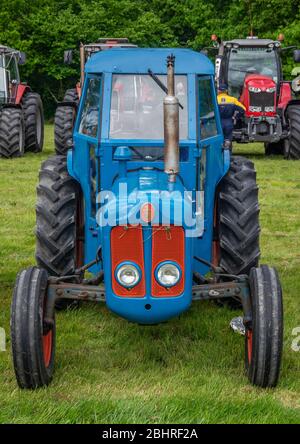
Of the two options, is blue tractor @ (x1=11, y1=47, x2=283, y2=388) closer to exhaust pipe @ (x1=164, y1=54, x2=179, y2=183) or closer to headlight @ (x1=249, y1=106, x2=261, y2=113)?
exhaust pipe @ (x1=164, y1=54, x2=179, y2=183)

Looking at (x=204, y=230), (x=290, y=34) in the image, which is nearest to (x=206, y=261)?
(x=204, y=230)

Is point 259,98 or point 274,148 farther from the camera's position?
point 274,148

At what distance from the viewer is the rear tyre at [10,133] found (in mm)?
15875

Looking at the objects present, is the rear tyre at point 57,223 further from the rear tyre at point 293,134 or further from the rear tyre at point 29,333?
the rear tyre at point 293,134

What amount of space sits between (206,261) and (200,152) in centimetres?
73

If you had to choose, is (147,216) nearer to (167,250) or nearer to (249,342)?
(167,250)

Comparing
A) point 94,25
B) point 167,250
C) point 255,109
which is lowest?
point 94,25

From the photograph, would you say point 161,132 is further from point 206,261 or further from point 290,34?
point 290,34

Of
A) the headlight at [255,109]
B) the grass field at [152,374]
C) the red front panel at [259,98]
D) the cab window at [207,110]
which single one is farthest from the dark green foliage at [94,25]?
the grass field at [152,374]

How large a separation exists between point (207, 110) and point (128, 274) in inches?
65.2

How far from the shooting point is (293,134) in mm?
16281

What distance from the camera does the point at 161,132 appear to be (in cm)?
550

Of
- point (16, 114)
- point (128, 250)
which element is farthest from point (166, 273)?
point (16, 114)

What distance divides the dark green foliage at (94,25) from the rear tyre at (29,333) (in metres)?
29.5
